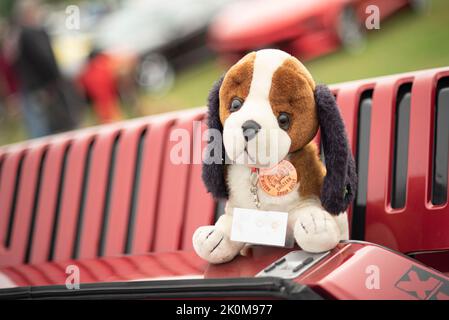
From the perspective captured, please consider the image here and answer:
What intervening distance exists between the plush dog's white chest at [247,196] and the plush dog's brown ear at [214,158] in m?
0.02

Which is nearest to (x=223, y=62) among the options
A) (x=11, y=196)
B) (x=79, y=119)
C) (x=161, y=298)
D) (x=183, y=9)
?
(x=183, y=9)

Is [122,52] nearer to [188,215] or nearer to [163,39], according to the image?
[163,39]

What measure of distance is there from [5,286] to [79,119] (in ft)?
11.0

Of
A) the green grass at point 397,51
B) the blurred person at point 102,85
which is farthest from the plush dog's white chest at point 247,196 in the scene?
the blurred person at point 102,85

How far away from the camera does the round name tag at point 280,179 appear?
1.59m

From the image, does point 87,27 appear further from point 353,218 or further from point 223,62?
point 353,218

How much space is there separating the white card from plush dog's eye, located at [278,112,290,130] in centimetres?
20

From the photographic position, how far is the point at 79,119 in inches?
206

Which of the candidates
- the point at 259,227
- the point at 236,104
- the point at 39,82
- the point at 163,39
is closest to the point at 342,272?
the point at 259,227

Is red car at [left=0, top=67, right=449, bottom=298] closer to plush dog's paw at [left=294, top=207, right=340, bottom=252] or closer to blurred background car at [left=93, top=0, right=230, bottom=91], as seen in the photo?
plush dog's paw at [left=294, top=207, right=340, bottom=252]

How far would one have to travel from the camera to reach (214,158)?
1664mm

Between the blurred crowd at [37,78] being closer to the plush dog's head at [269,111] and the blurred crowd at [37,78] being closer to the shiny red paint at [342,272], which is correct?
the shiny red paint at [342,272]
